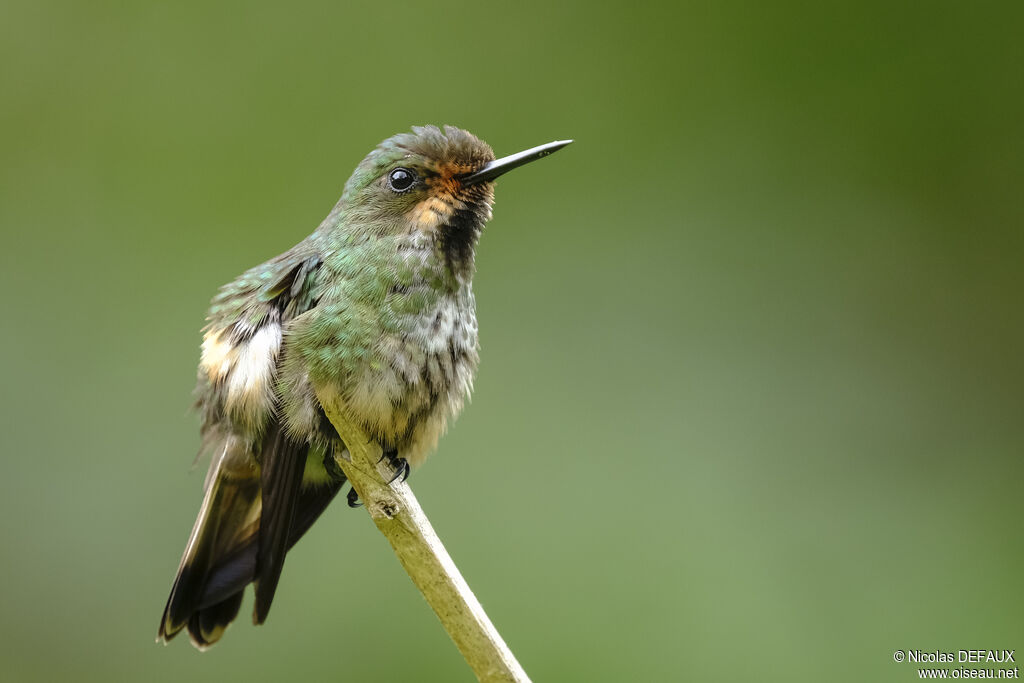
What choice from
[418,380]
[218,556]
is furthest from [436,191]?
[218,556]

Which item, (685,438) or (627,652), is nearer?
(627,652)

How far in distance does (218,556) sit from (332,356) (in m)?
0.66

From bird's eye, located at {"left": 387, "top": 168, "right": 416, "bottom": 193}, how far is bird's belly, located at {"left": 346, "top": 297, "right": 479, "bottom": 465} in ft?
1.01

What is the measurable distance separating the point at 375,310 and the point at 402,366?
5.4 inches

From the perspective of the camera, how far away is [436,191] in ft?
8.01

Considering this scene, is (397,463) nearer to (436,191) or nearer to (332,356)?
(332,356)

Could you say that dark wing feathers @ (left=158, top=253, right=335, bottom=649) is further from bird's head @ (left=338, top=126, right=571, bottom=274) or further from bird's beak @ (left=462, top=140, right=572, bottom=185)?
bird's beak @ (left=462, top=140, right=572, bottom=185)

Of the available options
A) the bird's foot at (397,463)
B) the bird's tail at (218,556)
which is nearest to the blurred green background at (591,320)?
the bird's tail at (218,556)

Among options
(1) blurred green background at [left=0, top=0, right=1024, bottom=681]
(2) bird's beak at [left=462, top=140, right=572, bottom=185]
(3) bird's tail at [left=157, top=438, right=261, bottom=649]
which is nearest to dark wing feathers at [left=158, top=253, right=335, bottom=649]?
(3) bird's tail at [left=157, top=438, right=261, bottom=649]

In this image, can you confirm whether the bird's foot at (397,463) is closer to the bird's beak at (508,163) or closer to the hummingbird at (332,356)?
the hummingbird at (332,356)

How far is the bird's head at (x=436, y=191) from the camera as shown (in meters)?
2.40

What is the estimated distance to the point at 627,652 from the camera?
147 inches

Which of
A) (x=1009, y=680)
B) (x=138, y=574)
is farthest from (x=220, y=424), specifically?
(x=1009, y=680)

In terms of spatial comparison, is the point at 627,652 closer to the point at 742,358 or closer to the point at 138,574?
the point at 742,358
